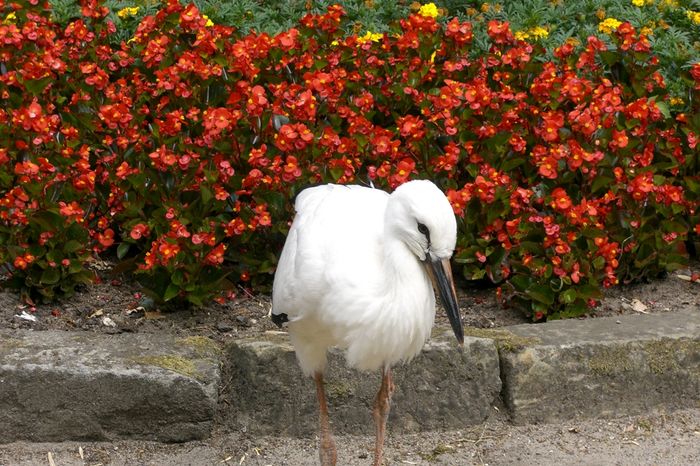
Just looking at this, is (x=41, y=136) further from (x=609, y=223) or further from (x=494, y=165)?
(x=609, y=223)

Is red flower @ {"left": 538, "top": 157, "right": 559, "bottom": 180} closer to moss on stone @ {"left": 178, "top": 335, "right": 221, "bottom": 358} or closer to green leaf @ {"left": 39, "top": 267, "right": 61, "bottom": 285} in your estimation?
moss on stone @ {"left": 178, "top": 335, "right": 221, "bottom": 358}

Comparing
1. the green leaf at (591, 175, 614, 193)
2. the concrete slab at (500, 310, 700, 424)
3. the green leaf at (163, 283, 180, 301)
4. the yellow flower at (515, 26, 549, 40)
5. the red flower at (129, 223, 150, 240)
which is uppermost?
the yellow flower at (515, 26, 549, 40)

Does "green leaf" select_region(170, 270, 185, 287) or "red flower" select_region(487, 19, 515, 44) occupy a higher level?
"red flower" select_region(487, 19, 515, 44)

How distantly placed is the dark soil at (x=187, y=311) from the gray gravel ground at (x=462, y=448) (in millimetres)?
515

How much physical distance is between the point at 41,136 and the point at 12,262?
0.56 metres

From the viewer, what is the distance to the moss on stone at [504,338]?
471 cm

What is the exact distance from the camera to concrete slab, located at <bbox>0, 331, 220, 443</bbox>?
14.4ft

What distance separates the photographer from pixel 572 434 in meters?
4.70

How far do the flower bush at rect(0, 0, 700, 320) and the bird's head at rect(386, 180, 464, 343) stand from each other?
1.13 metres

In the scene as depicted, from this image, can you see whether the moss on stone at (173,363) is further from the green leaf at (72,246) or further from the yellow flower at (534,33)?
the yellow flower at (534,33)

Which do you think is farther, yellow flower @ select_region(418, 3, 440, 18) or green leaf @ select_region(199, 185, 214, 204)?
yellow flower @ select_region(418, 3, 440, 18)

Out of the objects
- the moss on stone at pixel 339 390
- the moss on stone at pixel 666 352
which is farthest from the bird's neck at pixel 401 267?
the moss on stone at pixel 666 352

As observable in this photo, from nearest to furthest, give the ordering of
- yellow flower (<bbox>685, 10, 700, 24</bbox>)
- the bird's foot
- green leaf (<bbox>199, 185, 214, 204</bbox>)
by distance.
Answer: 1. the bird's foot
2. green leaf (<bbox>199, 185, 214, 204</bbox>)
3. yellow flower (<bbox>685, 10, 700, 24</bbox>)

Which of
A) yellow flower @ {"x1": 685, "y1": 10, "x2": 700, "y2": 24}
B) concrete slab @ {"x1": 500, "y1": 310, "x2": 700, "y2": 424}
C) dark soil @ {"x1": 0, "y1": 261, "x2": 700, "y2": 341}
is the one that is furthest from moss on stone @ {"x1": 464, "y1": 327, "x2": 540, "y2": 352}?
yellow flower @ {"x1": 685, "y1": 10, "x2": 700, "y2": 24}
